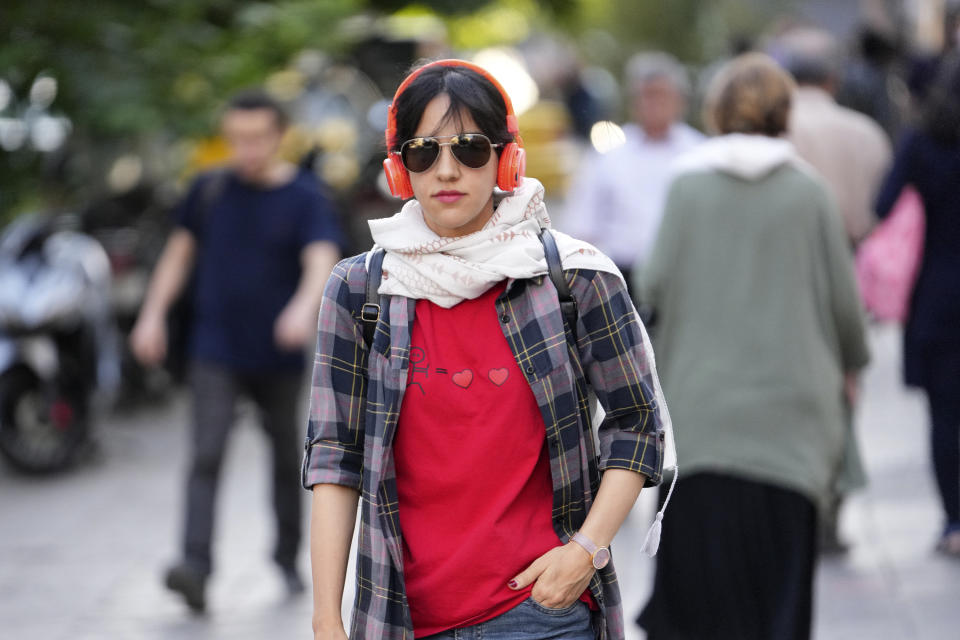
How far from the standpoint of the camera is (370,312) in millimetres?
2775

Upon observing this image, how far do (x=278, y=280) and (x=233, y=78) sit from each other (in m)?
4.73

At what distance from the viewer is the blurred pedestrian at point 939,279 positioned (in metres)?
6.46

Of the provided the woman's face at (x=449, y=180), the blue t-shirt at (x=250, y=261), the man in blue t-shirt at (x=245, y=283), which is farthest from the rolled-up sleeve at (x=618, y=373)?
the blue t-shirt at (x=250, y=261)

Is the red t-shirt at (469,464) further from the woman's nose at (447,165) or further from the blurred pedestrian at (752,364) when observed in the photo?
the blurred pedestrian at (752,364)

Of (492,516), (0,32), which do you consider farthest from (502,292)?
(0,32)

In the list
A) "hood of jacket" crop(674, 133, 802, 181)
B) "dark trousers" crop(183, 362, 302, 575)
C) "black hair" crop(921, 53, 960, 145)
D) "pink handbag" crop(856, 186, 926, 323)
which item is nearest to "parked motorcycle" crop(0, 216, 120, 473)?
"dark trousers" crop(183, 362, 302, 575)

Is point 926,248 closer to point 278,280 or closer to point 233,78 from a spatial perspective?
point 278,280

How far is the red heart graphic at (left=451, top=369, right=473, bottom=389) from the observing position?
8.86ft

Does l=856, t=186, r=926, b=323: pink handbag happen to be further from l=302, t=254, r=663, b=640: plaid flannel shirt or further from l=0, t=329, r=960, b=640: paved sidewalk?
l=302, t=254, r=663, b=640: plaid flannel shirt

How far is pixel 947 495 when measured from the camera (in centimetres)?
670

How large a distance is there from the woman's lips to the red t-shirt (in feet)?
0.61

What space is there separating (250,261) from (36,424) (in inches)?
133

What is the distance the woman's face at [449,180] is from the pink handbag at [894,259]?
4.47 meters

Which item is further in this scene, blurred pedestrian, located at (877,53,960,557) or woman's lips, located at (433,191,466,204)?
blurred pedestrian, located at (877,53,960,557)
